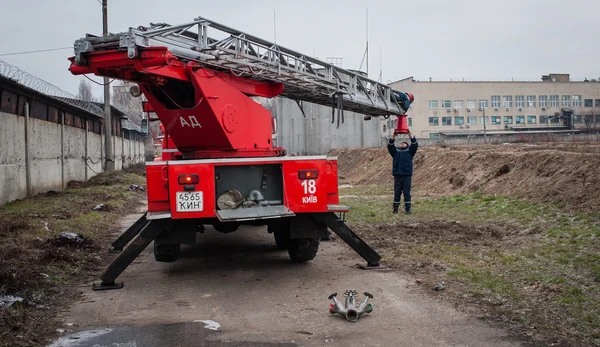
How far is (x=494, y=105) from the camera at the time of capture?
291ft

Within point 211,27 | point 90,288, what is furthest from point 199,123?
point 90,288

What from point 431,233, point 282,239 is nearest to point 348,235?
point 282,239

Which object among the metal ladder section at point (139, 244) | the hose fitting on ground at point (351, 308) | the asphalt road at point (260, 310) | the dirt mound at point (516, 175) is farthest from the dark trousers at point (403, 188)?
the hose fitting on ground at point (351, 308)

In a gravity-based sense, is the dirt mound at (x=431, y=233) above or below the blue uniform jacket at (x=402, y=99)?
below

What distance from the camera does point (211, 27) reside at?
28.2ft

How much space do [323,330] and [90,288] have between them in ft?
12.0

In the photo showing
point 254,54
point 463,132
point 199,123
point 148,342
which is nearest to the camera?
point 148,342

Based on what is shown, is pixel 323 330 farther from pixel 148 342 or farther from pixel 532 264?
pixel 532 264

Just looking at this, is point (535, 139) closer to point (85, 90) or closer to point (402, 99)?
point (402, 99)

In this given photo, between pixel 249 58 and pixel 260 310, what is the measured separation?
406 centimetres

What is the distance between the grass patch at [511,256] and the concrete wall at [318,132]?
35.5m

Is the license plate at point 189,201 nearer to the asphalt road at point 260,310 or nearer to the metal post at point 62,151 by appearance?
the asphalt road at point 260,310

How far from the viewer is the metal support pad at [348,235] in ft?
27.4

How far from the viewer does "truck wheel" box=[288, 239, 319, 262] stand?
894 centimetres
